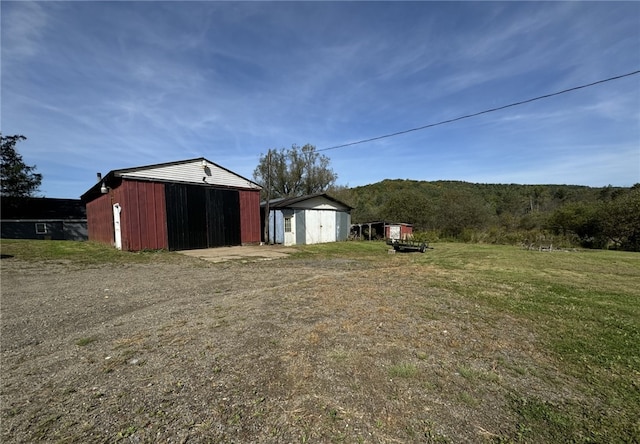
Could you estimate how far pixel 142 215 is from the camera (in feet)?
44.4

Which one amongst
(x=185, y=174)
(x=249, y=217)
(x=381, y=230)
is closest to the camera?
(x=185, y=174)

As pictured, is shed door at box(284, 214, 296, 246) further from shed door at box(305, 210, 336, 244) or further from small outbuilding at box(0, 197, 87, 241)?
small outbuilding at box(0, 197, 87, 241)

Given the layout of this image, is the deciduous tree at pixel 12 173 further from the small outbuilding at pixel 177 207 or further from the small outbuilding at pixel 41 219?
the small outbuilding at pixel 177 207

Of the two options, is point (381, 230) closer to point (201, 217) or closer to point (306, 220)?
point (306, 220)

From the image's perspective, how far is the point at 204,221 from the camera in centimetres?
1538

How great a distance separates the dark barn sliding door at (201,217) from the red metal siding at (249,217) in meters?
0.31

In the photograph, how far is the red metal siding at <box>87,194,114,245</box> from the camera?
51.7ft

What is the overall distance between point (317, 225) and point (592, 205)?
69.2 feet

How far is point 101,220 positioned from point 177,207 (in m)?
7.08

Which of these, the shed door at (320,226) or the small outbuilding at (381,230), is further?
the small outbuilding at (381,230)

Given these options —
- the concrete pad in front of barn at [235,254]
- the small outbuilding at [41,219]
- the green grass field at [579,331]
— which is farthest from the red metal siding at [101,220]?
the green grass field at [579,331]

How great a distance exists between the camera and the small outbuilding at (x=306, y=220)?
18422mm

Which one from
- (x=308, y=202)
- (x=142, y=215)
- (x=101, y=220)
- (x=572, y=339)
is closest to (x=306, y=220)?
(x=308, y=202)

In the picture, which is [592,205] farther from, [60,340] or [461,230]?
[60,340]
